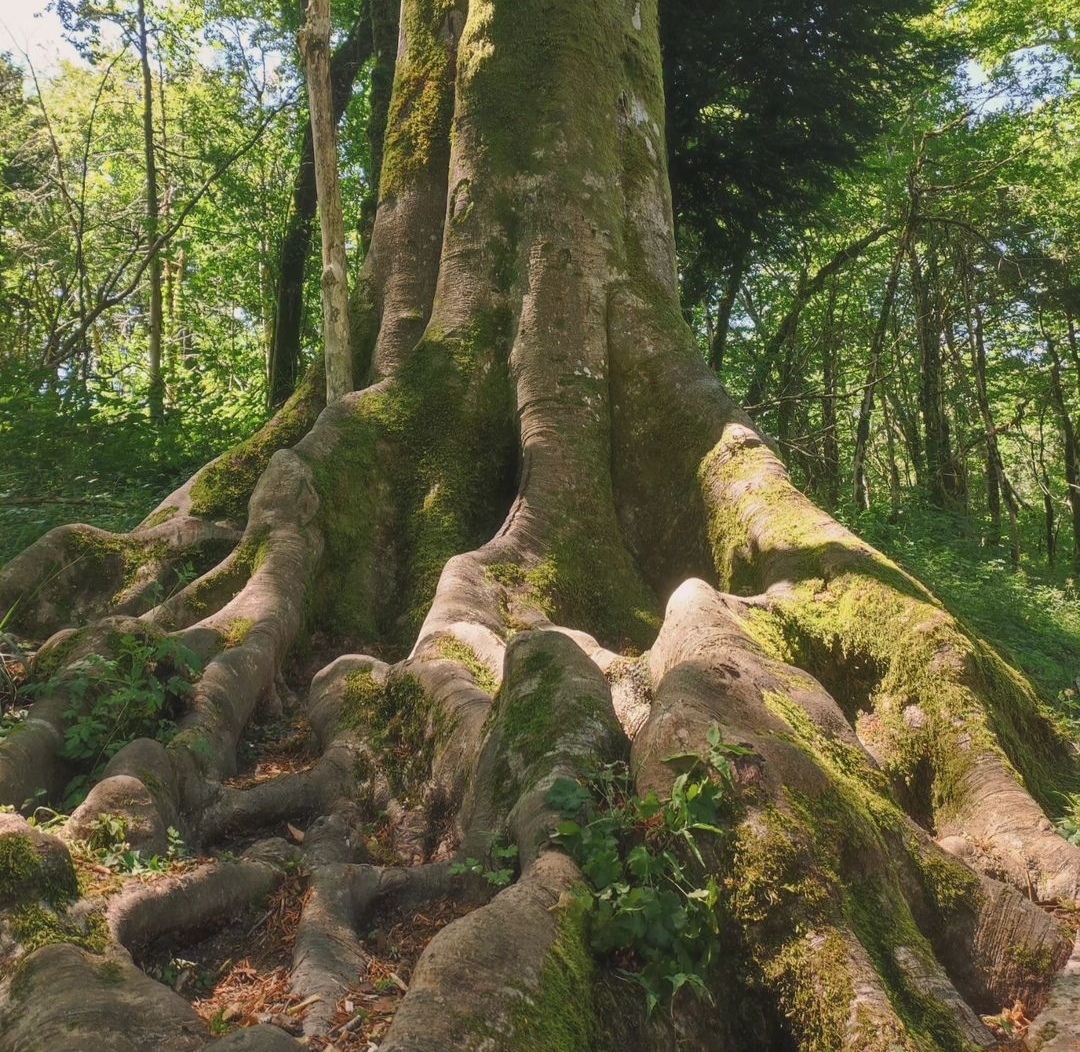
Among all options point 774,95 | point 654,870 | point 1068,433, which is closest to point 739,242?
point 774,95

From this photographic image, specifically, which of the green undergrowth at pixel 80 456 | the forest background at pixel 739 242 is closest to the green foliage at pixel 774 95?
the forest background at pixel 739 242

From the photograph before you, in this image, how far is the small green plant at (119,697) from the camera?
414 cm

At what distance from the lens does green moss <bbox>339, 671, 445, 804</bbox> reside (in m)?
4.48

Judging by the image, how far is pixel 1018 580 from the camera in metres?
11.8

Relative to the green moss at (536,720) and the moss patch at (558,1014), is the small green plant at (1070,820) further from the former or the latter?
the moss patch at (558,1014)

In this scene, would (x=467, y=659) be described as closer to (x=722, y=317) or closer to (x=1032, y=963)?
(x=1032, y=963)

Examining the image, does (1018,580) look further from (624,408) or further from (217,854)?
(217,854)

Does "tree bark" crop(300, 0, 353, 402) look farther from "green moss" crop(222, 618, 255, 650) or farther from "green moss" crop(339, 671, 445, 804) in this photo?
"green moss" crop(339, 671, 445, 804)

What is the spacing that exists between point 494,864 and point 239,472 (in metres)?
4.75

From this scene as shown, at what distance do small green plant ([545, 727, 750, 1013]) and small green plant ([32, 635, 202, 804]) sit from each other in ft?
7.14

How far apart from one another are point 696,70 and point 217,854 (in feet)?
38.9

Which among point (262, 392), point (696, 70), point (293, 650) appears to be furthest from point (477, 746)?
point (262, 392)

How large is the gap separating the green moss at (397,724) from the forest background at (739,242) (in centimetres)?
379

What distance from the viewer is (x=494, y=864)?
11.1 ft
